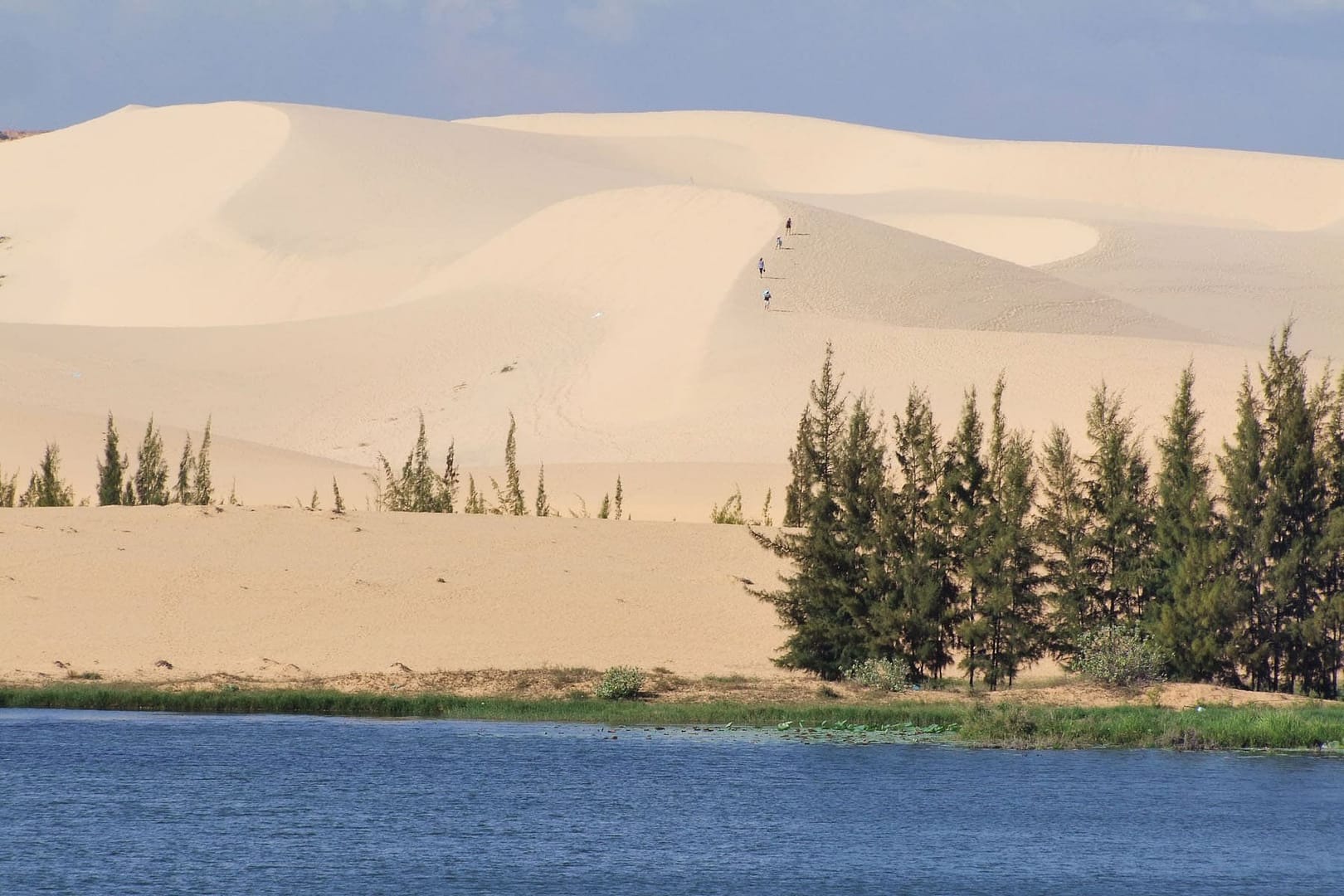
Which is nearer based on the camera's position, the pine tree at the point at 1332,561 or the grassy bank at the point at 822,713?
the grassy bank at the point at 822,713

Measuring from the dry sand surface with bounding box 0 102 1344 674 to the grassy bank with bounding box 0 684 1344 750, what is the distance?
3375 millimetres

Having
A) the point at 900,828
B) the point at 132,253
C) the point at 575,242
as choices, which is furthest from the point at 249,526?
the point at 132,253

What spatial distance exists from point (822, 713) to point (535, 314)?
49005 millimetres

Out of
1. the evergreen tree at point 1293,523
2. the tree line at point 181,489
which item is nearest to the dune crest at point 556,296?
the tree line at point 181,489

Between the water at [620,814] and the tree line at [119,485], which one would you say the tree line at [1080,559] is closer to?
the water at [620,814]

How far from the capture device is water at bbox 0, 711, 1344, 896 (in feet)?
56.3

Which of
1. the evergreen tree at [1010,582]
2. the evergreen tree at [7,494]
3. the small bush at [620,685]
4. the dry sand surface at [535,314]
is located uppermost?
the dry sand surface at [535,314]

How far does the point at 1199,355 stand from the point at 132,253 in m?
64.0

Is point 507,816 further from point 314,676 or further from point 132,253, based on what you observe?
point 132,253

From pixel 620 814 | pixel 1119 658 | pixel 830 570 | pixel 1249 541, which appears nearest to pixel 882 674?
pixel 830 570

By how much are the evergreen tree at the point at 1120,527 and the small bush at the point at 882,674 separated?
3588 millimetres

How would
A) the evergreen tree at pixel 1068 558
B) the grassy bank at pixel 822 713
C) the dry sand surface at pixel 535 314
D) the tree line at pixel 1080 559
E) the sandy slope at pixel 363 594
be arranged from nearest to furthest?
the grassy bank at pixel 822 713
the tree line at pixel 1080 559
the evergreen tree at pixel 1068 558
the sandy slope at pixel 363 594
the dry sand surface at pixel 535 314

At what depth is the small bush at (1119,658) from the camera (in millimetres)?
28109

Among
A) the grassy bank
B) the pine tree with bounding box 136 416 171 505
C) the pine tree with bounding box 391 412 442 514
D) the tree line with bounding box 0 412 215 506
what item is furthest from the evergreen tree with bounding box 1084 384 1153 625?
the pine tree with bounding box 136 416 171 505
